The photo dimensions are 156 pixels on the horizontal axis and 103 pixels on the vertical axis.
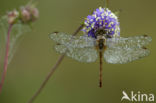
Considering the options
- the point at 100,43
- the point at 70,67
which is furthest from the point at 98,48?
the point at 70,67

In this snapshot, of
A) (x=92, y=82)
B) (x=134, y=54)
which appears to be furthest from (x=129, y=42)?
(x=92, y=82)

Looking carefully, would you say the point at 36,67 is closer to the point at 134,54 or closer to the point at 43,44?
the point at 43,44

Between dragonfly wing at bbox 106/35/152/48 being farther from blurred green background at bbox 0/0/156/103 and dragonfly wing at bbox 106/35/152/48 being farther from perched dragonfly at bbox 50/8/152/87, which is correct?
blurred green background at bbox 0/0/156/103

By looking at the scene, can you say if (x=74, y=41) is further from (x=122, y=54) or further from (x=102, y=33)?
(x=122, y=54)

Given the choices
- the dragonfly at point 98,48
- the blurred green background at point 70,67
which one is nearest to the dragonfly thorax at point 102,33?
the dragonfly at point 98,48

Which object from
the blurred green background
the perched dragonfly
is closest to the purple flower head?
the perched dragonfly

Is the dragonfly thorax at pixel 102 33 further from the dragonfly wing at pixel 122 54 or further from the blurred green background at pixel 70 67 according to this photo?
the blurred green background at pixel 70 67

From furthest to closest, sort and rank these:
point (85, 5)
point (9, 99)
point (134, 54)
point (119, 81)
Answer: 1. point (85, 5)
2. point (119, 81)
3. point (9, 99)
4. point (134, 54)
